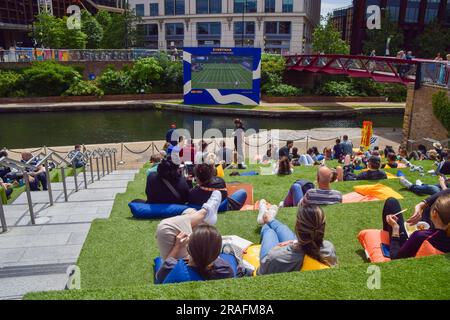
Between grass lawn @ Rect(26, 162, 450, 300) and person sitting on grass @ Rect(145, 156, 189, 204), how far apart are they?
435mm

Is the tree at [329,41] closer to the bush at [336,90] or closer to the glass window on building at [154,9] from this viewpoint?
the bush at [336,90]

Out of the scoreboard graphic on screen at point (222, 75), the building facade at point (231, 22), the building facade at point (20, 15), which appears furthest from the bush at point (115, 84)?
the building facade at point (231, 22)

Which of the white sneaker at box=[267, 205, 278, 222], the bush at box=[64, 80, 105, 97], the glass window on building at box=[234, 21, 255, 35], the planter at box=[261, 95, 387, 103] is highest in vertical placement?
the glass window on building at box=[234, 21, 255, 35]

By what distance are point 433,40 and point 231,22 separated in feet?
102

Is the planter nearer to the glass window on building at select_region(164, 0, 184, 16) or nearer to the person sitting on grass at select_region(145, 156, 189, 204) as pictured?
the person sitting on grass at select_region(145, 156, 189, 204)

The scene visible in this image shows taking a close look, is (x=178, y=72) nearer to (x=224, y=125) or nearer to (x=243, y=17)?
(x=224, y=125)

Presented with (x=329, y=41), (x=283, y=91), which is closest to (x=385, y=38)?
(x=329, y=41)

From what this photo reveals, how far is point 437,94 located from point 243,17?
45722 mm

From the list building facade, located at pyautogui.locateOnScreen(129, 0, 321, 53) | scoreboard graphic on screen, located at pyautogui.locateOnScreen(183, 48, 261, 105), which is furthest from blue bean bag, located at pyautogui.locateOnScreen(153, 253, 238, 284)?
building facade, located at pyautogui.locateOnScreen(129, 0, 321, 53)

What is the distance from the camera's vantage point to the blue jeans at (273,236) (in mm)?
4000

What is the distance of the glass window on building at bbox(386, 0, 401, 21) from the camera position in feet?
194

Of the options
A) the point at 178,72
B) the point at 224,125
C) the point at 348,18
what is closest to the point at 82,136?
the point at 224,125

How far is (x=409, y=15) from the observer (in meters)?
60.2

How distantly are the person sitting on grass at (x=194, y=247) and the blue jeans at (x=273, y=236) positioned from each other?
17.7 inches
